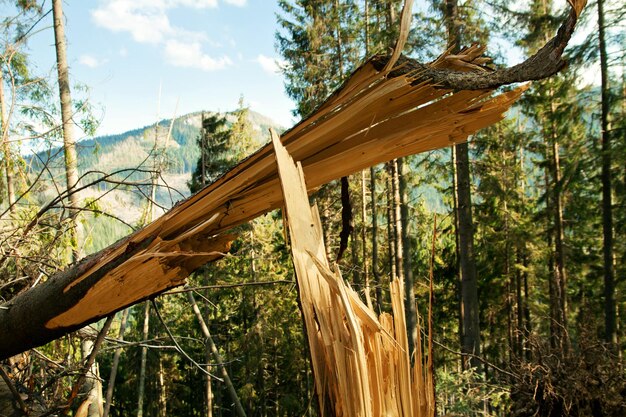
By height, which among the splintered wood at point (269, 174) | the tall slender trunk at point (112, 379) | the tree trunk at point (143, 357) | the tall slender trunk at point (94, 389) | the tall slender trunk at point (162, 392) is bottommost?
the tall slender trunk at point (162, 392)

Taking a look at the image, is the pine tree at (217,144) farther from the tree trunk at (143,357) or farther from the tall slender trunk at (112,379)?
the tall slender trunk at (112,379)

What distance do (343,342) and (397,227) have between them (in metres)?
14.3

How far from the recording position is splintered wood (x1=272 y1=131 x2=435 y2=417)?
1.33 m

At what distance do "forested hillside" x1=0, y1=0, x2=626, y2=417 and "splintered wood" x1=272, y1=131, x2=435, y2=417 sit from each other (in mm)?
76

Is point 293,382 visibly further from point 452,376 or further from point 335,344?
point 335,344

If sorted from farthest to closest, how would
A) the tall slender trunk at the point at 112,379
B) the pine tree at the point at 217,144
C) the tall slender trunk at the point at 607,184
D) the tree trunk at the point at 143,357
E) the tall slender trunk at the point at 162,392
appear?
the tall slender trunk at the point at 162,392 < the pine tree at the point at 217,144 < the tree trunk at the point at 143,357 < the tall slender trunk at the point at 607,184 < the tall slender trunk at the point at 112,379

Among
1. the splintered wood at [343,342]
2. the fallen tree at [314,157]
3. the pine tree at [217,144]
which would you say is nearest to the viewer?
the splintered wood at [343,342]

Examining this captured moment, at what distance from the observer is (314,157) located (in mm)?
1781

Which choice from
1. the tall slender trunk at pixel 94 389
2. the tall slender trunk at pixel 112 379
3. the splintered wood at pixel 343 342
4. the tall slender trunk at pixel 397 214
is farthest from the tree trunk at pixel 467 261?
the splintered wood at pixel 343 342

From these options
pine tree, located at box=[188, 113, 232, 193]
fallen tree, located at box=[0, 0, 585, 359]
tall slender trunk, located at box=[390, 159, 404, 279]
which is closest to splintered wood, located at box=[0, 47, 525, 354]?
fallen tree, located at box=[0, 0, 585, 359]

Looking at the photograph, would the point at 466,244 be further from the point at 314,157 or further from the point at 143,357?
the point at 143,357

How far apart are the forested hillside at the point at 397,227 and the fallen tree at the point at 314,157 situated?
4 cm

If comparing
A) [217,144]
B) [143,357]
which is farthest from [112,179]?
[217,144]

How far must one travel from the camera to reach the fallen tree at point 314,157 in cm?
154
